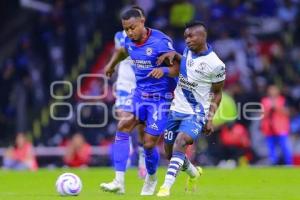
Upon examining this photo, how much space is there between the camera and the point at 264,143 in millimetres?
25906

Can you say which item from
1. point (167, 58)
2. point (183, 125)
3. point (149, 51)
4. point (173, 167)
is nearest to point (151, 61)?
point (149, 51)

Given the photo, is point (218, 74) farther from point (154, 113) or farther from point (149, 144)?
point (149, 144)

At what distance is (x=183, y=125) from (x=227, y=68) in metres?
13.2

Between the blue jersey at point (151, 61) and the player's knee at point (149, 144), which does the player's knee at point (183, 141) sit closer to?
the player's knee at point (149, 144)

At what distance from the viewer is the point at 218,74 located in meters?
14.1

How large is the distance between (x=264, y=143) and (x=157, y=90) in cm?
1158

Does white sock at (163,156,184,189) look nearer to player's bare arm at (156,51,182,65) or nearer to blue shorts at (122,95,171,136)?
blue shorts at (122,95,171,136)

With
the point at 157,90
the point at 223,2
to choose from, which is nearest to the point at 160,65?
the point at 157,90

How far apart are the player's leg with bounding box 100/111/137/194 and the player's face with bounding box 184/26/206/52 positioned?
165 centimetres

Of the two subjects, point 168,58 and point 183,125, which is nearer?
point 183,125

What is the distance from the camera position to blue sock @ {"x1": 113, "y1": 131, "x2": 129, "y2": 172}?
1466cm

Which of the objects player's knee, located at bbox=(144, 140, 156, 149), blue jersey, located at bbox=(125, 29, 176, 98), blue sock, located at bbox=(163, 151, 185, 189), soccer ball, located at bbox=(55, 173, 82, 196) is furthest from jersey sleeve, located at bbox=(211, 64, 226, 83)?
soccer ball, located at bbox=(55, 173, 82, 196)

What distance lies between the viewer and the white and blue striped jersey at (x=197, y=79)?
14125 millimetres

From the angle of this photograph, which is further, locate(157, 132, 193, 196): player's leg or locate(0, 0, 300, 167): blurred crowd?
locate(0, 0, 300, 167): blurred crowd
